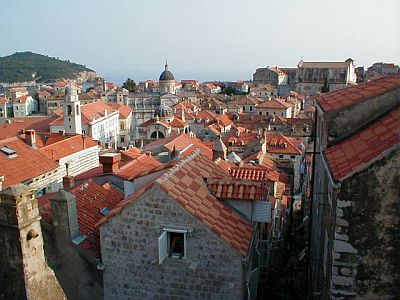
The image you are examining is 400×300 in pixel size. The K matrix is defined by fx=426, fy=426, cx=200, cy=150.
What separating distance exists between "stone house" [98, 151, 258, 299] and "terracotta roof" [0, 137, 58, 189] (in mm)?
17725

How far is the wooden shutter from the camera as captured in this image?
958 centimetres

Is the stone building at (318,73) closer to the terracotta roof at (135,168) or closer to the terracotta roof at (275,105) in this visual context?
the terracotta roof at (275,105)

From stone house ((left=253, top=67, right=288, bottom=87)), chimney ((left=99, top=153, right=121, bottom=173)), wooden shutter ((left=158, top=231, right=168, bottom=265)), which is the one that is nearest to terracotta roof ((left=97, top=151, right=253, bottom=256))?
wooden shutter ((left=158, top=231, right=168, bottom=265))

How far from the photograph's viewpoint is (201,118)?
75062 millimetres

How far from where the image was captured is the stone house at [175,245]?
9531mm

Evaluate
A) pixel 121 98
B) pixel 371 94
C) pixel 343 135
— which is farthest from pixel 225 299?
pixel 121 98

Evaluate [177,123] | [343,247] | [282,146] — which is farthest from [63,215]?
[177,123]

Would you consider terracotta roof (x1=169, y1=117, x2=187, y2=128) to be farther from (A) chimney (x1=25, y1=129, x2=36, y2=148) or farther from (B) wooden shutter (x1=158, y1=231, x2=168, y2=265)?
(B) wooden shutter (x1=158, y1=231, x2=168, y2=265)

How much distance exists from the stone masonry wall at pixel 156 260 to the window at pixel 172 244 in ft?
0.44

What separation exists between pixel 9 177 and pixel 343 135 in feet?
73.8

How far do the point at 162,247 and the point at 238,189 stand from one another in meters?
2.37

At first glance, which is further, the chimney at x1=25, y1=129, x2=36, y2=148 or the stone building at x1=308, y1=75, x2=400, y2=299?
the chimney at x1=25, y1=129, x2=36, y2=148

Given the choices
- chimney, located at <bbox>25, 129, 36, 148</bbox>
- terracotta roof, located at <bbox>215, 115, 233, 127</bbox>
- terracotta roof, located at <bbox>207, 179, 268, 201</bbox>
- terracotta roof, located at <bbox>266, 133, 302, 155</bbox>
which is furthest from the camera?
terracotta roof, located at <bbox>215, 115, 233, 127</bbox>

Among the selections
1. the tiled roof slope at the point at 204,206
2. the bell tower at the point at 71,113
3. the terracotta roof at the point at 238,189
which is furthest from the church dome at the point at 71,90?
the terracotta roof at the point at 238,189
